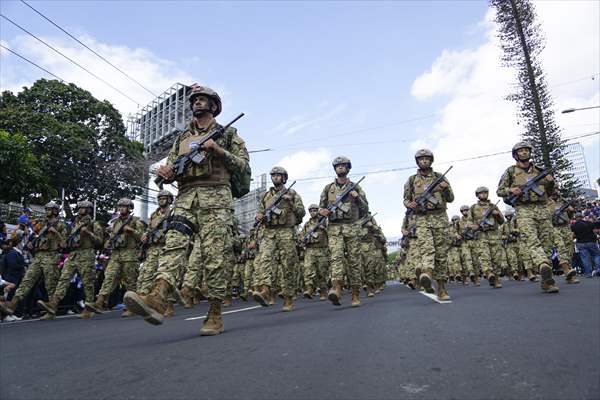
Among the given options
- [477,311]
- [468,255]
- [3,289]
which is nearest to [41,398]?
[477,311]

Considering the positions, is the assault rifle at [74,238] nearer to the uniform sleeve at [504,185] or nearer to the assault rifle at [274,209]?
the assault rifle at [274,209]

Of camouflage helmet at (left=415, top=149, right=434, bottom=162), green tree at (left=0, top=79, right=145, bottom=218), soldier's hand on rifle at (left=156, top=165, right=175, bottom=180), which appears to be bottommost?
soldier's hand on rifle at (left=156, top=165, right=175, bottom=180)

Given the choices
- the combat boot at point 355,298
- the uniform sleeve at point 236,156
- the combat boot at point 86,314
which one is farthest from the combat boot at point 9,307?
the combat boot at point 355,298

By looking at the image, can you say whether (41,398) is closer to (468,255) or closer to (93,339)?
(93,339)

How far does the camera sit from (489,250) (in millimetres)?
11477

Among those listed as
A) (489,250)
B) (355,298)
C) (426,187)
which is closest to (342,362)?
(355,298)

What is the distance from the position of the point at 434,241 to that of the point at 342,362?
4758 millimetres

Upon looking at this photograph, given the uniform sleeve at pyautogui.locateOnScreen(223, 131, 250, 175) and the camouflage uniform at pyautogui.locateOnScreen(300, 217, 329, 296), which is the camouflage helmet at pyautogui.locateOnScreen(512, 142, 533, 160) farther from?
the uniform sleeve at pyautogui.locateOnScreen(223, 131, 250, 175)

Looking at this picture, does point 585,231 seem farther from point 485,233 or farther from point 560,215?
point 560,215

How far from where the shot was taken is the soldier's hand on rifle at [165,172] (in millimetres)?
4273

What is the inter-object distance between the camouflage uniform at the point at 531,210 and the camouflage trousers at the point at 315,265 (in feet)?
15.5

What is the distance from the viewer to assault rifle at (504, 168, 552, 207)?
730 cm

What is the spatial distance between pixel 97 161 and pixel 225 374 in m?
26.4

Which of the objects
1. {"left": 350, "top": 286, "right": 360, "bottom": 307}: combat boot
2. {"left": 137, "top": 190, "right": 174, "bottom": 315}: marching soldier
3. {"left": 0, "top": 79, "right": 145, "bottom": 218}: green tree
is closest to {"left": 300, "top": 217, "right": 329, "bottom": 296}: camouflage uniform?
{"left": 350, "top": 286, "right": 360, "bottom": 307}: combat boot
